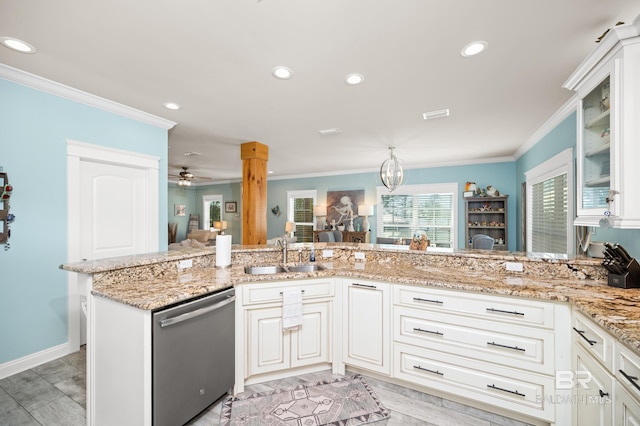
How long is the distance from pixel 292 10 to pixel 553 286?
7.97 feet

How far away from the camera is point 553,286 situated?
1.84 meters

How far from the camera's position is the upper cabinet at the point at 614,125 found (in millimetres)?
1468

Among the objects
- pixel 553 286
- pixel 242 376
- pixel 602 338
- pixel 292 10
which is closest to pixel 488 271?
pixel 553 286

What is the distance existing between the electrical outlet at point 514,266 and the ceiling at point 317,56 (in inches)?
63.1

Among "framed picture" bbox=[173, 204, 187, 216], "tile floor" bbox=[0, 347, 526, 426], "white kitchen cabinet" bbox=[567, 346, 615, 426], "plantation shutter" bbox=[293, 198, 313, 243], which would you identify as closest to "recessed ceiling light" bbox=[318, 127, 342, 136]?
"tile floor" bbox=[0, 347, 526, 426]

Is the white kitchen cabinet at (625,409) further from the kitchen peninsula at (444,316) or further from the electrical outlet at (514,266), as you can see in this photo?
the electrical outlet at (514,266)

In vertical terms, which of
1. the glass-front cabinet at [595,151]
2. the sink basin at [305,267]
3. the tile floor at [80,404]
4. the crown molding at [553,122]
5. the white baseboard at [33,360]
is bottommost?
the tile floor at [80,404]

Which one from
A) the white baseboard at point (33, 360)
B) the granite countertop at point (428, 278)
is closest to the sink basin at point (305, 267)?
the granite countertop at point (428, 278)

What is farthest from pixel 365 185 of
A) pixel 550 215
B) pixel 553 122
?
pixel 553 122

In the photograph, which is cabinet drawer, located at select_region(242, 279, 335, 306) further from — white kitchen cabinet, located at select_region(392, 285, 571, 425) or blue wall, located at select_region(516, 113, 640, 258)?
blue wall, located at select_region(516, 113, 640, 258)

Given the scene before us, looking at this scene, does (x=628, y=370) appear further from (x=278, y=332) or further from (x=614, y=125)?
(x=278, y=332)

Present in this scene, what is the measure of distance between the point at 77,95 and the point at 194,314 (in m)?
2.57

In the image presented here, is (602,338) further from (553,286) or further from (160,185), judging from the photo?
(160,185)

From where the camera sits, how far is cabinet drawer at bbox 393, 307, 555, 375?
1.68 metres
